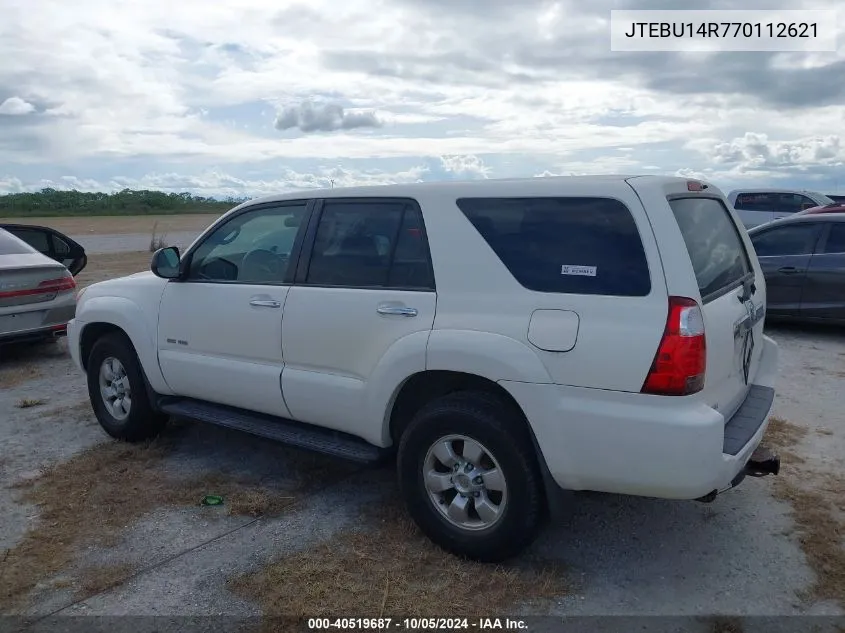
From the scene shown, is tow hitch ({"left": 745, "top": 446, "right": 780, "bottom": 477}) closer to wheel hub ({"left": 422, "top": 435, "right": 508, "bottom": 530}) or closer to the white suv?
the white suv

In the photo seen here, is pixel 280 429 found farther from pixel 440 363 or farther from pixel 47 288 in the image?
pixel 47 288

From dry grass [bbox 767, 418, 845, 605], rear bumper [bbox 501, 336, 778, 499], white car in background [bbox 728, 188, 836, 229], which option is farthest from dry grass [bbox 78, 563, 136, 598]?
white car in background [bbox 728, 188, 836, 229]

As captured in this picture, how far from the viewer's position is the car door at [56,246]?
33.0 ft

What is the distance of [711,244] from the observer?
392cm

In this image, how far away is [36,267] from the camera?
8.30m

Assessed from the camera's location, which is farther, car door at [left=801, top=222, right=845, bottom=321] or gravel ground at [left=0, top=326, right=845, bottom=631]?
car door at [left=801, top=222, right=845, bottom=321]

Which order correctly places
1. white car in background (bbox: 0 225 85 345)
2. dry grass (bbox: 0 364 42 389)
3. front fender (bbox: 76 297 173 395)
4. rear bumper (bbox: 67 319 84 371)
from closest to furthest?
front fender (bbox: 76 297 173 395)
rear bumper (bbox: 67 319 84 371)
dry grass (bbox: 0 364 42 389)
white car in background (bbox: 0 225 85 345)

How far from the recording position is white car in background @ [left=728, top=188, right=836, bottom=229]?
18.4 meters

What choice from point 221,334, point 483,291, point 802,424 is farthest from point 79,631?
point 802,424

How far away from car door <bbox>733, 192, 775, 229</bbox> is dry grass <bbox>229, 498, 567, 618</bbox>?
16.8 m

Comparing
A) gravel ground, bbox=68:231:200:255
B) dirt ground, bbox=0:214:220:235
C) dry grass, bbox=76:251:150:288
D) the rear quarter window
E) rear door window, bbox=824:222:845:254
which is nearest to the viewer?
the rear quarter window

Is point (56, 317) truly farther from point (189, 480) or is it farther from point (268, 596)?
point (268, 596)

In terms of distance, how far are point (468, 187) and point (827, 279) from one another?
Answer: 22.1ft

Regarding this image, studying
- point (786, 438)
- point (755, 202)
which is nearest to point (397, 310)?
point (786, 438)
